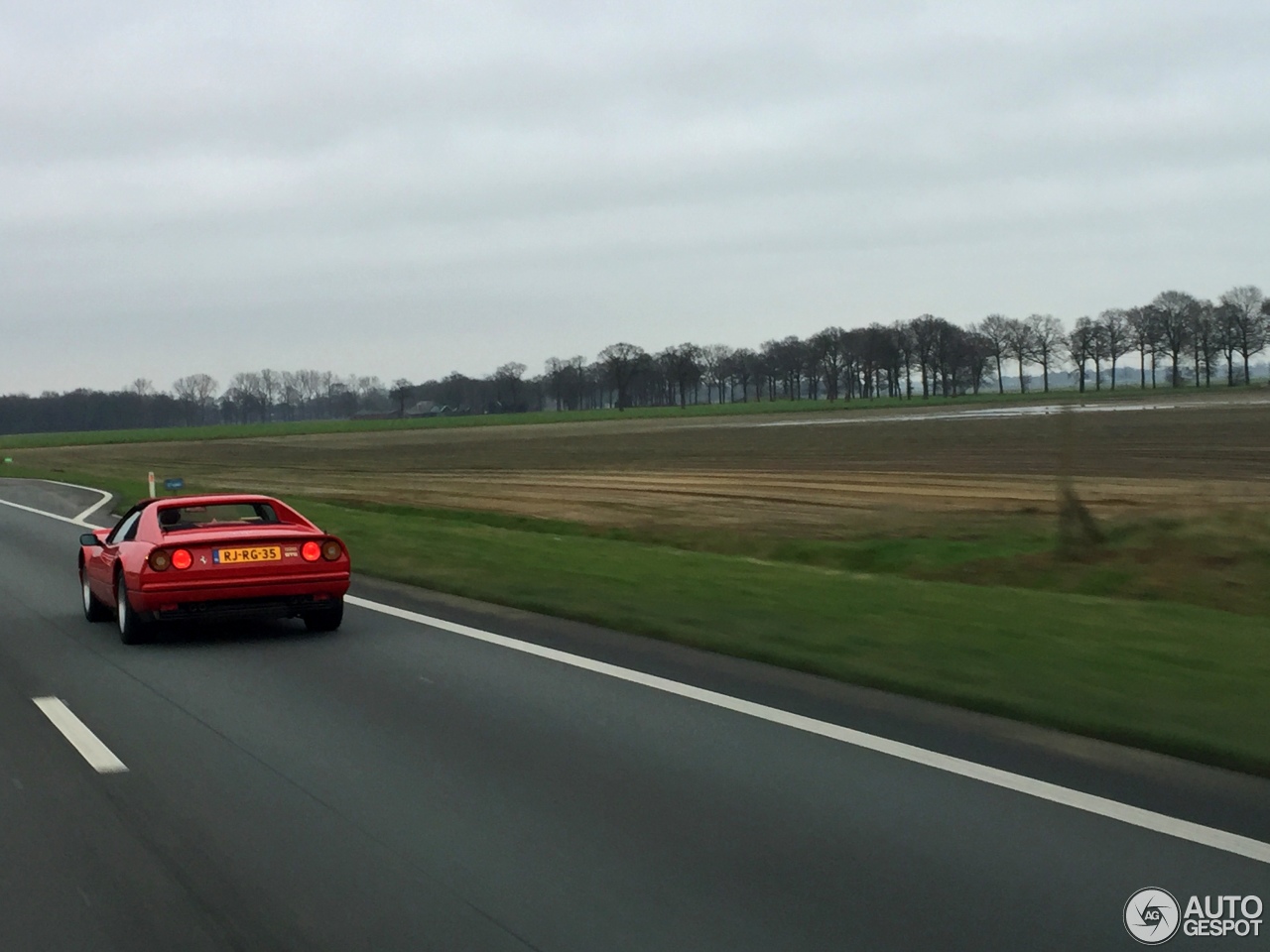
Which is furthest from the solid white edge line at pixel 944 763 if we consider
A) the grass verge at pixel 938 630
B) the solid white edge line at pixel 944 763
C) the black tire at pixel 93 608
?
the black tire at pixel 93 608

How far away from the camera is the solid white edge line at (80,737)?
7.47m

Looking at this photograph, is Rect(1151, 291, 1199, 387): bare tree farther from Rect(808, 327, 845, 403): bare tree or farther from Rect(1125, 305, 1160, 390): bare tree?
Rect(808, 327, 845, 403): bare tree

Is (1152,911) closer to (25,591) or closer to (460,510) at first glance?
(25,591)

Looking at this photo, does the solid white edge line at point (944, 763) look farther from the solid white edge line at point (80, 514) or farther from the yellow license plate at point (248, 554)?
the solid white edge line at point (80, 514)

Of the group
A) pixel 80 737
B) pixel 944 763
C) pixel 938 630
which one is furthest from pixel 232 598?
pixel 944 763

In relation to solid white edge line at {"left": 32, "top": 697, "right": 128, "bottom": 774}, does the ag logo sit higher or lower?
lower

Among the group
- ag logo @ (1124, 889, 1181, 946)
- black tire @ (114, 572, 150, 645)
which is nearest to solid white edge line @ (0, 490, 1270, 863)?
ag logo @ (1124, 889, 1181, 946)

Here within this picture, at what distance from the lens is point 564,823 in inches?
242

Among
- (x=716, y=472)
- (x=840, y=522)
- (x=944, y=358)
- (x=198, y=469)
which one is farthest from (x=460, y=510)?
(x=944, y=358)

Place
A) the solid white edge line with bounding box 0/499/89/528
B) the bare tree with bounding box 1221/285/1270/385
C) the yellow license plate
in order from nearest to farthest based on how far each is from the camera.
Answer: the yellow license plate → the solid white edge line with bounding box 0/499/89/528 → the bare tree with bounding box 1221/285/1270/385

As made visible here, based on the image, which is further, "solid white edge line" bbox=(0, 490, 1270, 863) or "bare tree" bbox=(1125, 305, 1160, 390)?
"bare tree" bbox=(1125, 305, 1160, 390)

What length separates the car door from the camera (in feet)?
41.2

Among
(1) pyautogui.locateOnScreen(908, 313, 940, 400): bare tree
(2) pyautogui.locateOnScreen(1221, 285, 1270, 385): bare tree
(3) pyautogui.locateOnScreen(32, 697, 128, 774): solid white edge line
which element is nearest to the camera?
(3) pyautogui.locateOnScreen(32, 697, 128, 774): solid white edge line

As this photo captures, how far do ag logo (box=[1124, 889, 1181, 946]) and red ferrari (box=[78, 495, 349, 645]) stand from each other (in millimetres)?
8251
